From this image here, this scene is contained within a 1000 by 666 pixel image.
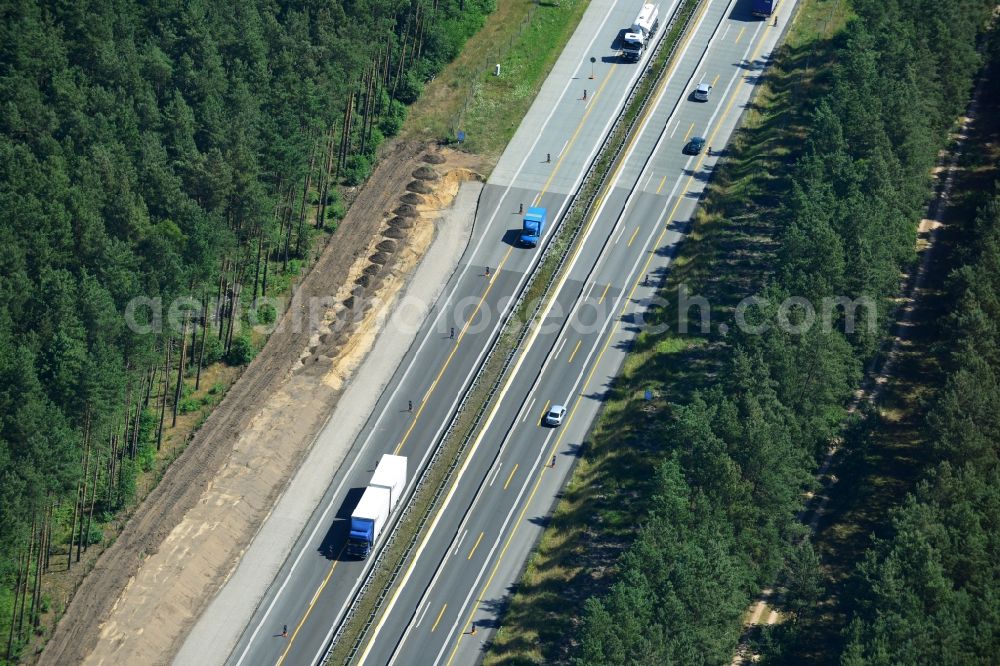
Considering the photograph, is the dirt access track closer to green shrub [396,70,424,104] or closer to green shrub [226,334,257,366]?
green shrub [226,334,257,366]

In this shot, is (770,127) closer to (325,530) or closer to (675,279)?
(675,279)

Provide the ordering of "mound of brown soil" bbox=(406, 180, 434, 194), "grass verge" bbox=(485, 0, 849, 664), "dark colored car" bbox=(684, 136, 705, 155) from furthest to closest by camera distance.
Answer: "dark colored car" bbox=(684, 136, 705, 155), "mound of brown soil" bbox=(406, 180, 434, 194), "grass verge" bbox=(485, 0, 849, 664)

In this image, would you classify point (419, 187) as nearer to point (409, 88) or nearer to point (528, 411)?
point (409, 88)

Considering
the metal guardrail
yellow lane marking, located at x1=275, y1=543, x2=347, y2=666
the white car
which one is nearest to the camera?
yellow lane marking, located at x1=275, y1=543, x2=347, y2=666

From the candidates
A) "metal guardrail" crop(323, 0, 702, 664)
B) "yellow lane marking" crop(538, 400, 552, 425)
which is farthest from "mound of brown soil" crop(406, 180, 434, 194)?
"yellow lane marking" crop(538, 400, 552, 425)

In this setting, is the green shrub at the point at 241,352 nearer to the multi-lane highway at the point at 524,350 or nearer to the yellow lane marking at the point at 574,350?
the multi-lane highway at the point at 524,350

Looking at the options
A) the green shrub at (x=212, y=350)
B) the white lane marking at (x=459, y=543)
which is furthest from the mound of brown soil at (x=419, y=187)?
the white lane marking at (x=459, y=543)

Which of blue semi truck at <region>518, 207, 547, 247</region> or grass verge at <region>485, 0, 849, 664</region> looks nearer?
grass verge at <region>485, 0, 849, 664</region>
